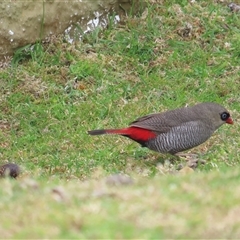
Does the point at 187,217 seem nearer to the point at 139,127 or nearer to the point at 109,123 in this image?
the point at 139,127

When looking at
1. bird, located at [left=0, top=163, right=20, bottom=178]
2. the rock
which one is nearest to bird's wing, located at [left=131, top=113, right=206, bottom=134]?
bird, located at [left=0, top=163, right=20, bottom=178]

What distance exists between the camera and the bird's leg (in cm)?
745

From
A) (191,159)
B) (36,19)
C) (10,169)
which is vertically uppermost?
(36,19)

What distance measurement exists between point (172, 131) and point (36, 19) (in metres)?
2.68

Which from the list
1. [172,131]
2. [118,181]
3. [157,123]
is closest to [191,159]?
[172,131]

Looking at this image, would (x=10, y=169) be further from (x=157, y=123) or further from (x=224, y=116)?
(x=224, y=116)

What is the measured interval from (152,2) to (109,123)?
97.6 inches

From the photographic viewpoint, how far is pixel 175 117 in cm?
787

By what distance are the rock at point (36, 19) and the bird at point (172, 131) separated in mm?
2363

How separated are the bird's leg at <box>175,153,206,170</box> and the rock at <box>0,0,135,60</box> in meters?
2.68

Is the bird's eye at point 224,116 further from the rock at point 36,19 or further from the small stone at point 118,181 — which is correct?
the small stone at point 118,181

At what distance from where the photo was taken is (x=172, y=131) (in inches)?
307

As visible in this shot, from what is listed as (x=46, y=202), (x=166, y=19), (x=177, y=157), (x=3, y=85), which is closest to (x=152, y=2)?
(x=166, y=19)

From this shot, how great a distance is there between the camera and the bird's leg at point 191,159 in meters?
7.45
